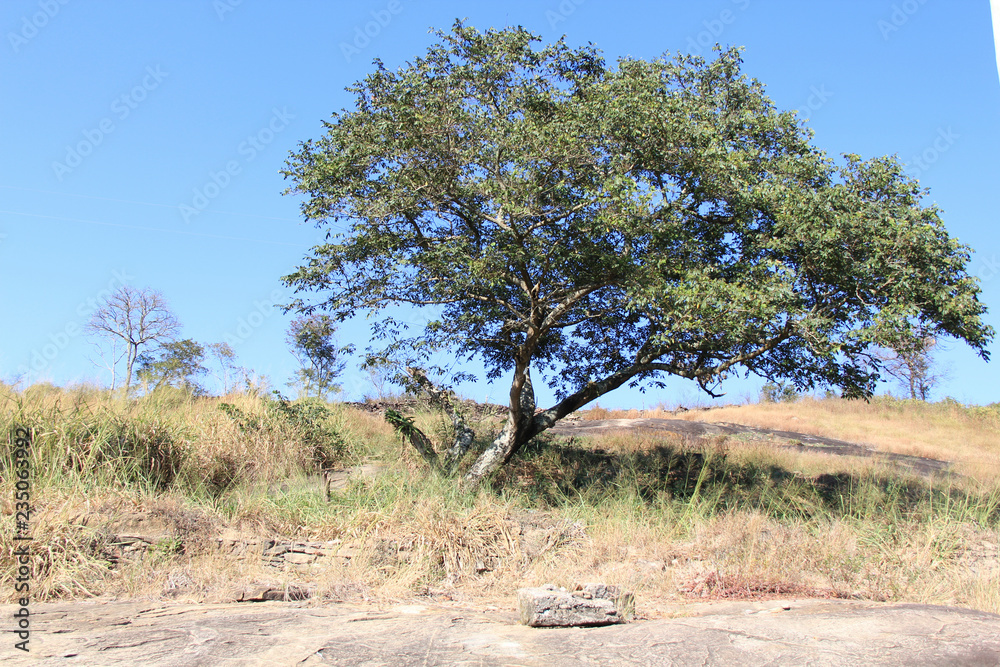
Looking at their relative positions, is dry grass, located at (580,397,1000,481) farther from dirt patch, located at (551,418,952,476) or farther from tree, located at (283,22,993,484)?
tree, located at (283,22,993,484)

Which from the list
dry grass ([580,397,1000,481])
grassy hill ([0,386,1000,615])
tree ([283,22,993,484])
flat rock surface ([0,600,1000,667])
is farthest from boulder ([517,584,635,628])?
dry grass ([580,397,1000,481])

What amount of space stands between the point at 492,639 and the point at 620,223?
5266 mm

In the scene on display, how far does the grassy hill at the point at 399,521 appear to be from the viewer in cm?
705

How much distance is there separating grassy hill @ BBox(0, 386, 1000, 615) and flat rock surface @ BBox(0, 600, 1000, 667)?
4.08 ft

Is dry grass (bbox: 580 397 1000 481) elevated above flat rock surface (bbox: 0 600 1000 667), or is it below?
above

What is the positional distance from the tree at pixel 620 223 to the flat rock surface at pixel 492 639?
3.95 m

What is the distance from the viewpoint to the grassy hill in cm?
705

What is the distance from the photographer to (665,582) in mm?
7273

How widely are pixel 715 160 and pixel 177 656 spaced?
25.4 ft

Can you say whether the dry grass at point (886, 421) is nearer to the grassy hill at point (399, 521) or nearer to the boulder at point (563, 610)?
the grassy hill at point (399, 521)

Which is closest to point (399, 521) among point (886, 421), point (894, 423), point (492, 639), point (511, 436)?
point (511, 436)

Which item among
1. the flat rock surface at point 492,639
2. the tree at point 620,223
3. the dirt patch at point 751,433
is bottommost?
the flat rock surface at point 492,639

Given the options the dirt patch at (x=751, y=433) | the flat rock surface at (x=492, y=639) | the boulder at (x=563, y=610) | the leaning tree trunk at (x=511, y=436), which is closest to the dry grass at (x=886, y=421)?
the dirt patch at (x=751, y=433)

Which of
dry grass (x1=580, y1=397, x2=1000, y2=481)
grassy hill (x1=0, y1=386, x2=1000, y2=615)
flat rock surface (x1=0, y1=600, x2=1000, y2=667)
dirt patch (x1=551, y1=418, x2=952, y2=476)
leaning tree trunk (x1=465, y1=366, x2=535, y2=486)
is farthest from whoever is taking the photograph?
dry grass (x1=580, y1=397, x2=1000, y2=481)
